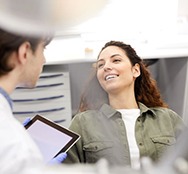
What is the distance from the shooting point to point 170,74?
6.53 feet

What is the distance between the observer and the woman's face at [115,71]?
3.73 ft

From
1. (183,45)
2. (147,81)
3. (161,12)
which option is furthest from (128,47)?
(183,45)

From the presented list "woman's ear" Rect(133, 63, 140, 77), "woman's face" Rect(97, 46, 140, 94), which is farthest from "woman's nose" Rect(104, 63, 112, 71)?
"woman's ear" Rect(133, 63, 140, 77)

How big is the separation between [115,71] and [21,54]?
601 mm

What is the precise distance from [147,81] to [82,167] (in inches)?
32.4

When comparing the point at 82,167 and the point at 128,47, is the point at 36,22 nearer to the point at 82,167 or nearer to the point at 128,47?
the point at 82,167

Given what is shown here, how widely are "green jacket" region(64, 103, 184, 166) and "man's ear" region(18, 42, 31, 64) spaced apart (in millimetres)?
487

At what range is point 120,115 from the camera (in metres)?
1.12

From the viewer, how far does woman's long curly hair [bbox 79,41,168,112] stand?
1.22 meters

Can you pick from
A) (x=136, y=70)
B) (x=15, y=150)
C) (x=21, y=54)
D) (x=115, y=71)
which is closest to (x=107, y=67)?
(x=115, y=71)

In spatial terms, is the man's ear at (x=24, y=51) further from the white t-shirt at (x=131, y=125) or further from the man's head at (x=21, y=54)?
the white t-shirt at (x=131, y=125)

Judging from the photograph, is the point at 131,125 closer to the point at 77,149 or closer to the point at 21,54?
the point at 77,149

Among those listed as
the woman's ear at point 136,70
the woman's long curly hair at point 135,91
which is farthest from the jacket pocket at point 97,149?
the woman's ear at point 136,70

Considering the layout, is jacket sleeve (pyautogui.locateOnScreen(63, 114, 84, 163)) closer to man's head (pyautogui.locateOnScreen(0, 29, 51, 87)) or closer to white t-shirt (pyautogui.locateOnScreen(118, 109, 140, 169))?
white t-shirt (pyautogui.locateOnScreen(118, 109, 140, 169))
